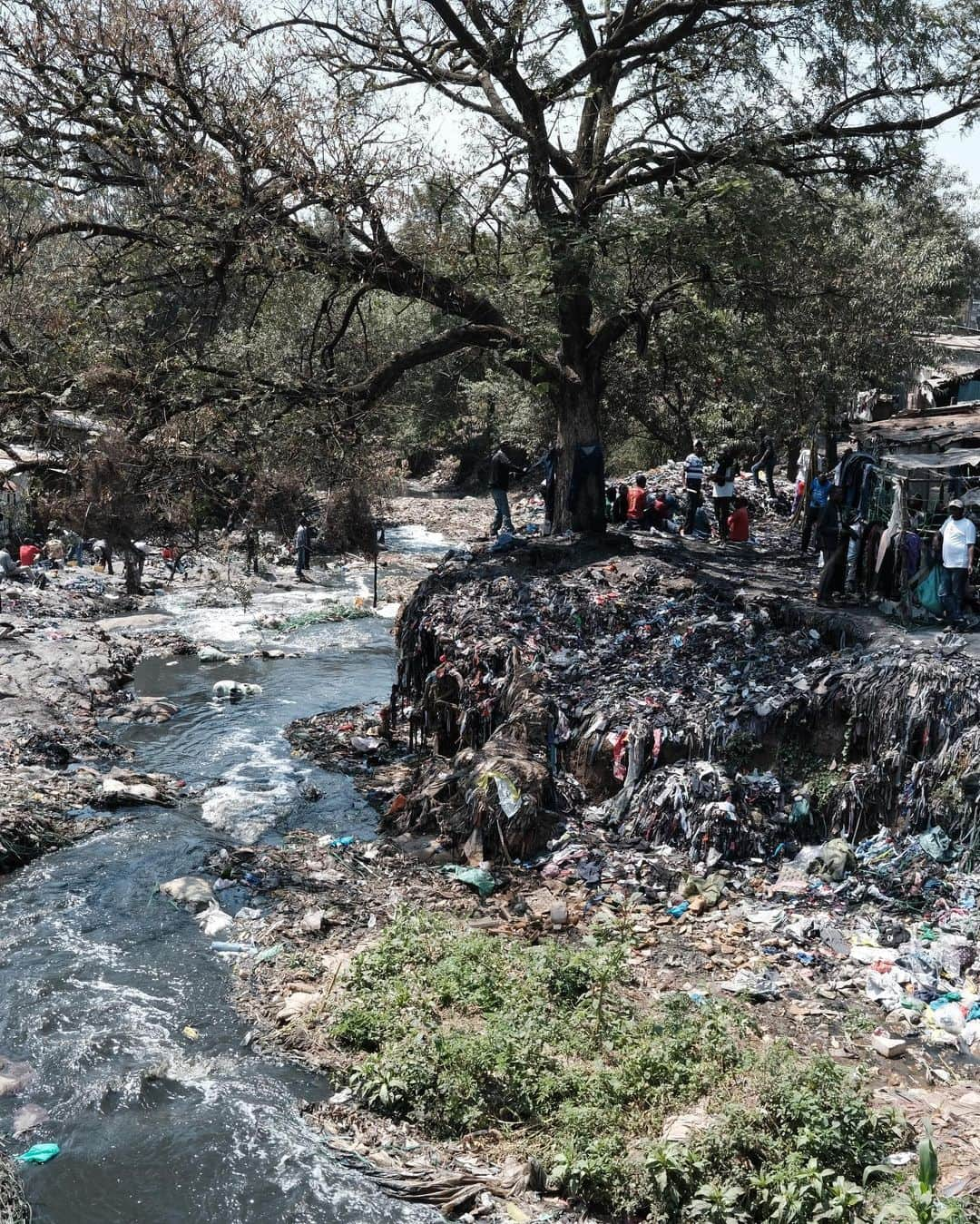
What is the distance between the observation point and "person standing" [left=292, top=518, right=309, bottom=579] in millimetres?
24358

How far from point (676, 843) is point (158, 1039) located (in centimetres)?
452

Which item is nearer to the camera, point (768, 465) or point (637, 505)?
A: point (637, 505)

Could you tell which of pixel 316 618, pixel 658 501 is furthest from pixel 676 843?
Answer: pixel 316 618

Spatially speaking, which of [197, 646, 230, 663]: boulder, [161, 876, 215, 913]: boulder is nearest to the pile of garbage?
[161, 876, 215, 913]: boulder

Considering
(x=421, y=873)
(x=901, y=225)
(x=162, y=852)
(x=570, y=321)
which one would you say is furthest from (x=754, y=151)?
(x=901, y=225)

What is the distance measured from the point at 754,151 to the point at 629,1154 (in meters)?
10.8

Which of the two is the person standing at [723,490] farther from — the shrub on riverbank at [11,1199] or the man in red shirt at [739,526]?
the shrub on riverbank at [11,1199]

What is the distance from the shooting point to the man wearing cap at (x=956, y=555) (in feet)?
31.8

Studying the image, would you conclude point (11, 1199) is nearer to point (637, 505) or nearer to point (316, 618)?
point (637, 505)

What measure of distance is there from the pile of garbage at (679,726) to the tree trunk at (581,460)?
2.10 metres

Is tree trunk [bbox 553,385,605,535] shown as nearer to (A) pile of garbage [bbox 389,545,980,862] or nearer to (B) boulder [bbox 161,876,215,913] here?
(A) pile of garbage [bbox 389,545,980,862]

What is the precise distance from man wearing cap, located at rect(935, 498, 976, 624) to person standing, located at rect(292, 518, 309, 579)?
16.4 m

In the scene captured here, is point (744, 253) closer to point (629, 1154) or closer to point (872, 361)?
point (872, 361)

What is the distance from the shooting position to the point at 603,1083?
18.6ft
